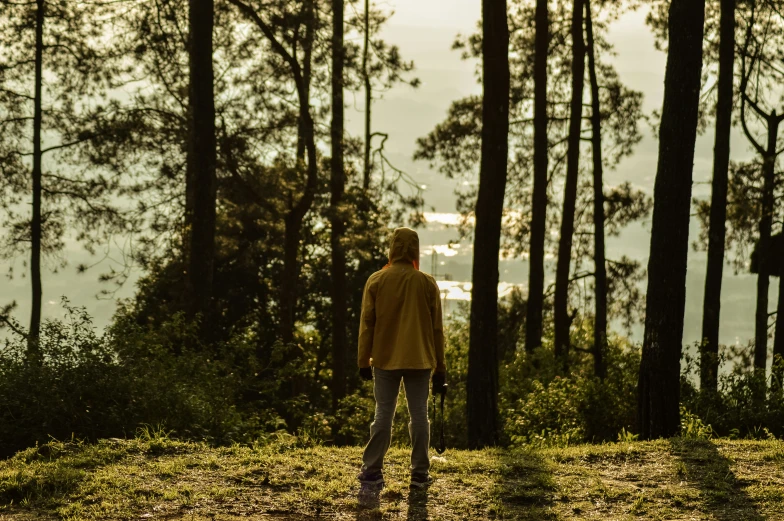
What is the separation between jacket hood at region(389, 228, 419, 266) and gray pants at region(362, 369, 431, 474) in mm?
909

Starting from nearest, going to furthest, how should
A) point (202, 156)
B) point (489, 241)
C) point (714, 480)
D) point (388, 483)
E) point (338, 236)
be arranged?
point (388, 483)
point (714, 480)
point (489, 241)
point (202, 156)
point (338, 236)

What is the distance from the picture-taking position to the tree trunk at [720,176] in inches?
699

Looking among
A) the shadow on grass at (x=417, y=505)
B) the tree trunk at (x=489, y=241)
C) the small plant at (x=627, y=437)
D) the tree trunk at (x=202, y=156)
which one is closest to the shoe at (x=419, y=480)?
the shadow on grass at (x=417, y=505)

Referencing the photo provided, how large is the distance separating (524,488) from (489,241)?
561cm

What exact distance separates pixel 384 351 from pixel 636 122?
22.9 metres

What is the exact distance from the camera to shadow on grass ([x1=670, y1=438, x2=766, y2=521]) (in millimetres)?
6984

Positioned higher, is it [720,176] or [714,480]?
[720,176]

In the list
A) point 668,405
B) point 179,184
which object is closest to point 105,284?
point 179,184

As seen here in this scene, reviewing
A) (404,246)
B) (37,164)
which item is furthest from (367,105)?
(404,246)

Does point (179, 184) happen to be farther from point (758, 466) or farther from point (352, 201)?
point (758, 466)

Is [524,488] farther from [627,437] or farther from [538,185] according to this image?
[538,185]

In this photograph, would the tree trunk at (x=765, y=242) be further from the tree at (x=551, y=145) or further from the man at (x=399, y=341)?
the man at (x=399, y=341)

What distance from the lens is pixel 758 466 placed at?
846cm

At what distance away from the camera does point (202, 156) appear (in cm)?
1619
